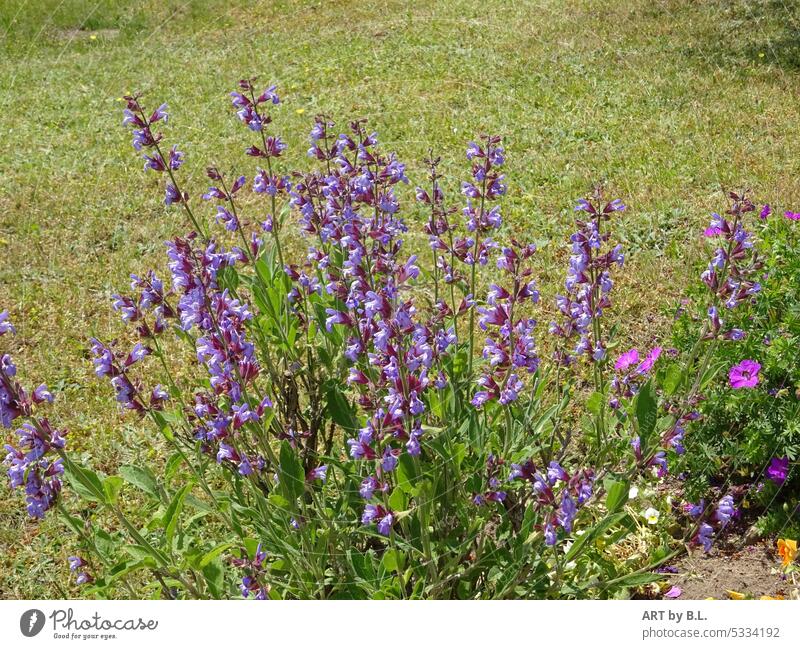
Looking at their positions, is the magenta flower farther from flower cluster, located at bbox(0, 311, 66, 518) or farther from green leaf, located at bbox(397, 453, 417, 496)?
flower cluster, located at bbox(0, 311, 66, 518)

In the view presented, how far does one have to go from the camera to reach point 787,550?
2842 millimetres

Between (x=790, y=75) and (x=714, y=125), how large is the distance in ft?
4.62

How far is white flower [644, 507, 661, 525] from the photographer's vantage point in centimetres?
316

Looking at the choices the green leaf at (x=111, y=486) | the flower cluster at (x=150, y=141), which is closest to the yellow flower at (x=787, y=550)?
the green leaf at (x=111, y=486)

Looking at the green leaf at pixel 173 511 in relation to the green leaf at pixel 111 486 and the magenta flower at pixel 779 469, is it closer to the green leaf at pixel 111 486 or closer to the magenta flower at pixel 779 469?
the green leaf at pixel 111 486

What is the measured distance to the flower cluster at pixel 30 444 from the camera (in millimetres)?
1988

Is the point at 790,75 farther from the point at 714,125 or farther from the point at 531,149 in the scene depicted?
the point at 531,149

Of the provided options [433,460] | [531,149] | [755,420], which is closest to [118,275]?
[531,149]

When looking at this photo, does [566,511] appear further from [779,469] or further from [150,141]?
[150,141]

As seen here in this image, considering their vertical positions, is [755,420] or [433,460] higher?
[433,460]

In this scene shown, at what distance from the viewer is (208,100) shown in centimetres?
897

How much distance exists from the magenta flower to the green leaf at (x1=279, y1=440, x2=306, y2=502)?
63.1 inches

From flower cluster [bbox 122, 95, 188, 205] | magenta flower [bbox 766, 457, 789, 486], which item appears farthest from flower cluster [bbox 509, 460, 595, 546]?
flower cluster [bbox 122, 95, 188, 205]
